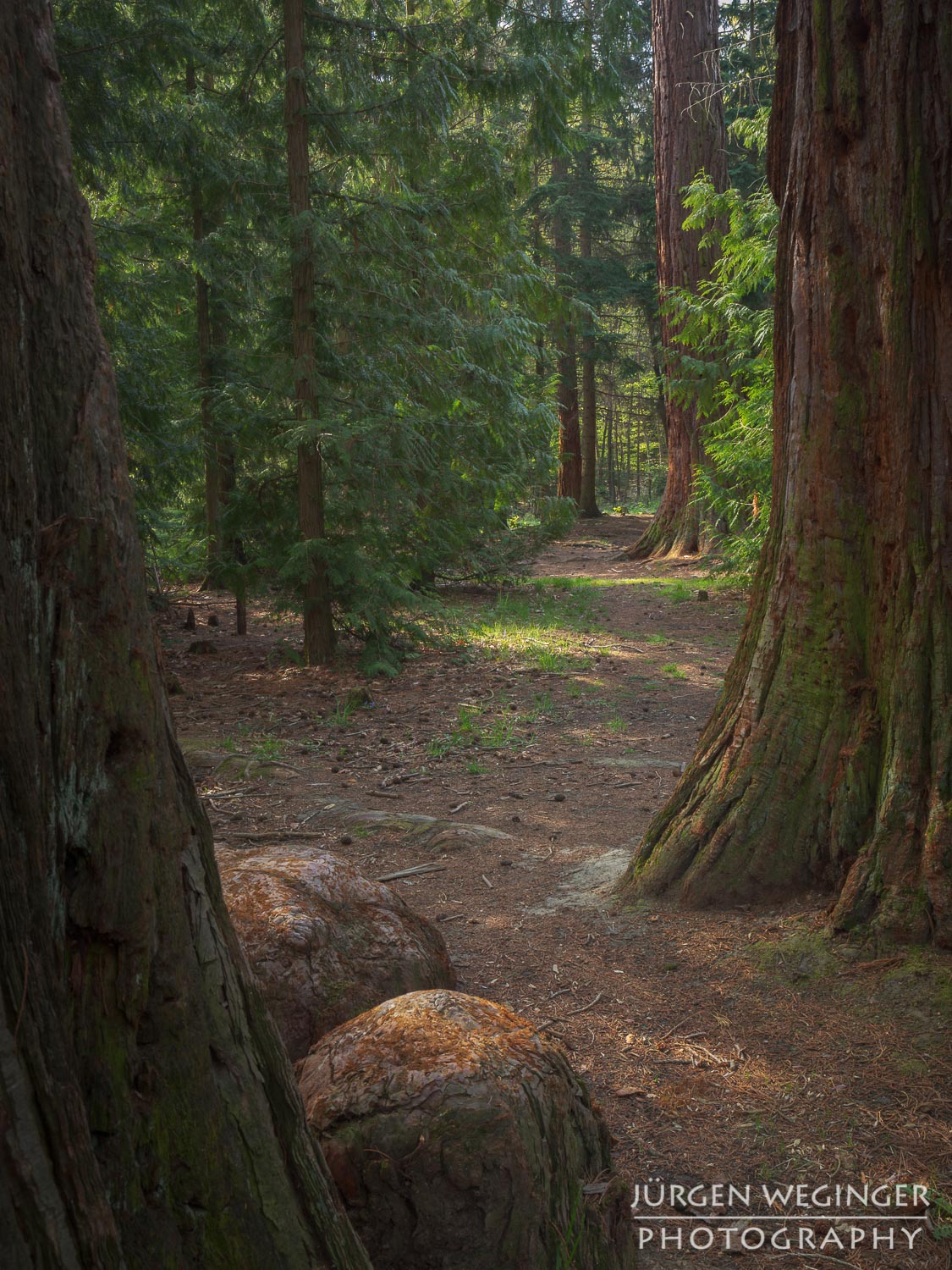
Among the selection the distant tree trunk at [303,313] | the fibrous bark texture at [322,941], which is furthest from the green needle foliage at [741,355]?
the fibrous bark texture at [322,941]

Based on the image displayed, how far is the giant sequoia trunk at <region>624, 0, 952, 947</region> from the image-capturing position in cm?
340

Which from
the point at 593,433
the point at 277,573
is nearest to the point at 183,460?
the point at 277,573

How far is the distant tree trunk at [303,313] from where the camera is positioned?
30.4 ft

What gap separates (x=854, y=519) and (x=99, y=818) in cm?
322

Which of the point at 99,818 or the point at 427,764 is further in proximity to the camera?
the point at 427,764

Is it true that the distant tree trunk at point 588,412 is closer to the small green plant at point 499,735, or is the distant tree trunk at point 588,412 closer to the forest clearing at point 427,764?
the forest clearing at point 427,764

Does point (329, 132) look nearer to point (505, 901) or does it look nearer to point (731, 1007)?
point (505, 901)

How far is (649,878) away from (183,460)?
8.49m

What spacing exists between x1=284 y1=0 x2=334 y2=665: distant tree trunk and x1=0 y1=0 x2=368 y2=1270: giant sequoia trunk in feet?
25.9

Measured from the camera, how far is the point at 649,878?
14.2 feet

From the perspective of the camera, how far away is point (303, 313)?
9578mm

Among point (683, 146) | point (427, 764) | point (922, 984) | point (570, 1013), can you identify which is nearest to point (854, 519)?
point (922, 984)

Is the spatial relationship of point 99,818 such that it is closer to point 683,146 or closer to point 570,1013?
point 570,1013

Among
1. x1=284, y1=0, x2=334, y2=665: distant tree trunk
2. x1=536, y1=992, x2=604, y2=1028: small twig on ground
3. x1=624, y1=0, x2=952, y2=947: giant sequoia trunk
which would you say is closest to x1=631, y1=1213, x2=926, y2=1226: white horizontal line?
x1=536, y1=992, x2=604, y2=1028: small twig on ground
